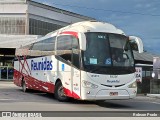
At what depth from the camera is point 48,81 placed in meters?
22.3

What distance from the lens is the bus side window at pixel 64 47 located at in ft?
64.5

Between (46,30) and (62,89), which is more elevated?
(46,30)

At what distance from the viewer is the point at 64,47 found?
20.2 m

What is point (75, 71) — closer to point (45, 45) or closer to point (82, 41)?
point (82, 41)

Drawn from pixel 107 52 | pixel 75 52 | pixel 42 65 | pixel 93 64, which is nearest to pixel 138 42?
pixel 107 52

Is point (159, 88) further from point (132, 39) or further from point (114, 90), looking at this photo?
point (114, 90)

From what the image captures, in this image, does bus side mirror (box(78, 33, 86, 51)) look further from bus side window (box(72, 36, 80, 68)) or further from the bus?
bus side window (box(72, 36, 80, 68))

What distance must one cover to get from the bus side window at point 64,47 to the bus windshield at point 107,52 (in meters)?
1.28

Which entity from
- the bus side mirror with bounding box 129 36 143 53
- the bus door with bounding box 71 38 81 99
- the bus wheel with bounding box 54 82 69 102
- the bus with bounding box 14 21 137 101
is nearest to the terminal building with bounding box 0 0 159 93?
the bus wheel with bounding box 54 82 69 102

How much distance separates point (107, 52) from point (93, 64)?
871 millimetres

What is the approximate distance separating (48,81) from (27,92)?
5.33 metres

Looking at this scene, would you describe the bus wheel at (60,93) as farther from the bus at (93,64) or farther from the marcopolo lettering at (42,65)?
the marcopolo lettering at (42,65)

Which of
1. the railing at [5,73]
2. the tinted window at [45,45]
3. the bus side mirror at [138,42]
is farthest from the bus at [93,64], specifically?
the railing at [5,73]

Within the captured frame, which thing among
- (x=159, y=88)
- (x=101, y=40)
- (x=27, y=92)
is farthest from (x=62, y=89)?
(x=159, y=88)
